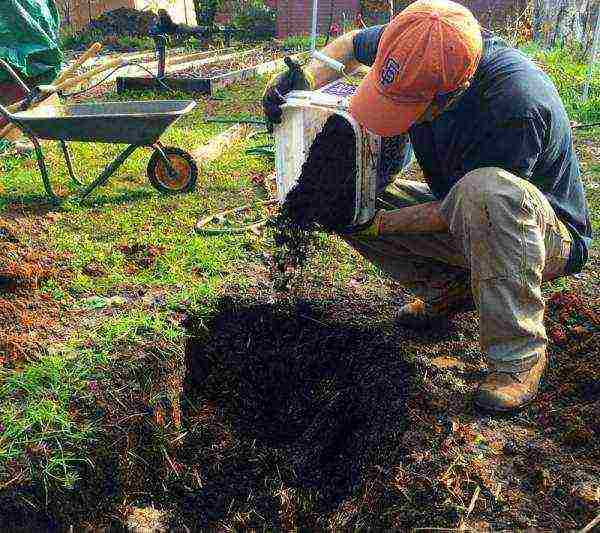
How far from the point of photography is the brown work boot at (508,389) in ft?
7.23

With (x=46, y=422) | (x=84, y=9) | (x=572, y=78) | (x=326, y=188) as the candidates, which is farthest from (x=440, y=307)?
(x=84, y=9)

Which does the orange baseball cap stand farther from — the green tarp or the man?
the green tarp

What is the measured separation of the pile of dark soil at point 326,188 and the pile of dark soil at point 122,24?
1346cm

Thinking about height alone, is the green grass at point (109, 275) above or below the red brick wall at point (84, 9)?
above

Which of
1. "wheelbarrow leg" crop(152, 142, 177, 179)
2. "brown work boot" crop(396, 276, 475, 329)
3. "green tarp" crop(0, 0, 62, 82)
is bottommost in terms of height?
"wheelbarrow leg" crop(152, 142, 177, 179)

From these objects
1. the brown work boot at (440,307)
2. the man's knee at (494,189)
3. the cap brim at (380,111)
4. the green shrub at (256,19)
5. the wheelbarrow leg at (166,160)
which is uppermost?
the cap brim at (380,111)

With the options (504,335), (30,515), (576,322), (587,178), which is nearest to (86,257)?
(30,515)

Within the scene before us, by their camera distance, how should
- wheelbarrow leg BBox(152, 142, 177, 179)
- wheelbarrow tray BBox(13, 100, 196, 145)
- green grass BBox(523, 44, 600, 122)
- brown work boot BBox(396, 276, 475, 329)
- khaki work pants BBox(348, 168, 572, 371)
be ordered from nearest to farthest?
khaki work pants BBox(348, 168, 572, 371), brown work boot BBox(396, 276, 475, 329), wheelbarrow tray BBox(13, 100, 196, 145), wheelbarrow leg BBox(152, 142, 177, 179), green grass BBox(523, 44, 600, 122)

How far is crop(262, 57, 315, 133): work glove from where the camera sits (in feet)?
8.25

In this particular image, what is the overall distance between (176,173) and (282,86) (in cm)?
224

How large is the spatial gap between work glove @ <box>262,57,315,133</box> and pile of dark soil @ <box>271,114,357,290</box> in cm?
24

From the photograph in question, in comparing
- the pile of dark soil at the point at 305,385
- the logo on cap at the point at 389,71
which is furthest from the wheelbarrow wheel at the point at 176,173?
the logo on cap at the point at 389,71

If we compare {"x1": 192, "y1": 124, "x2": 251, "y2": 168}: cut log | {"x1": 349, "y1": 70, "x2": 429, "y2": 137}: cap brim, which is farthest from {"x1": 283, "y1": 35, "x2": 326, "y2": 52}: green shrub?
{"x1": 349, "y1": 70, "x2": 429, "y2": 137}: cap brim

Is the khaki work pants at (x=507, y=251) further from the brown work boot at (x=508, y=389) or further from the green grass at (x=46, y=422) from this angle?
the green grass at (x=46, y=422)
